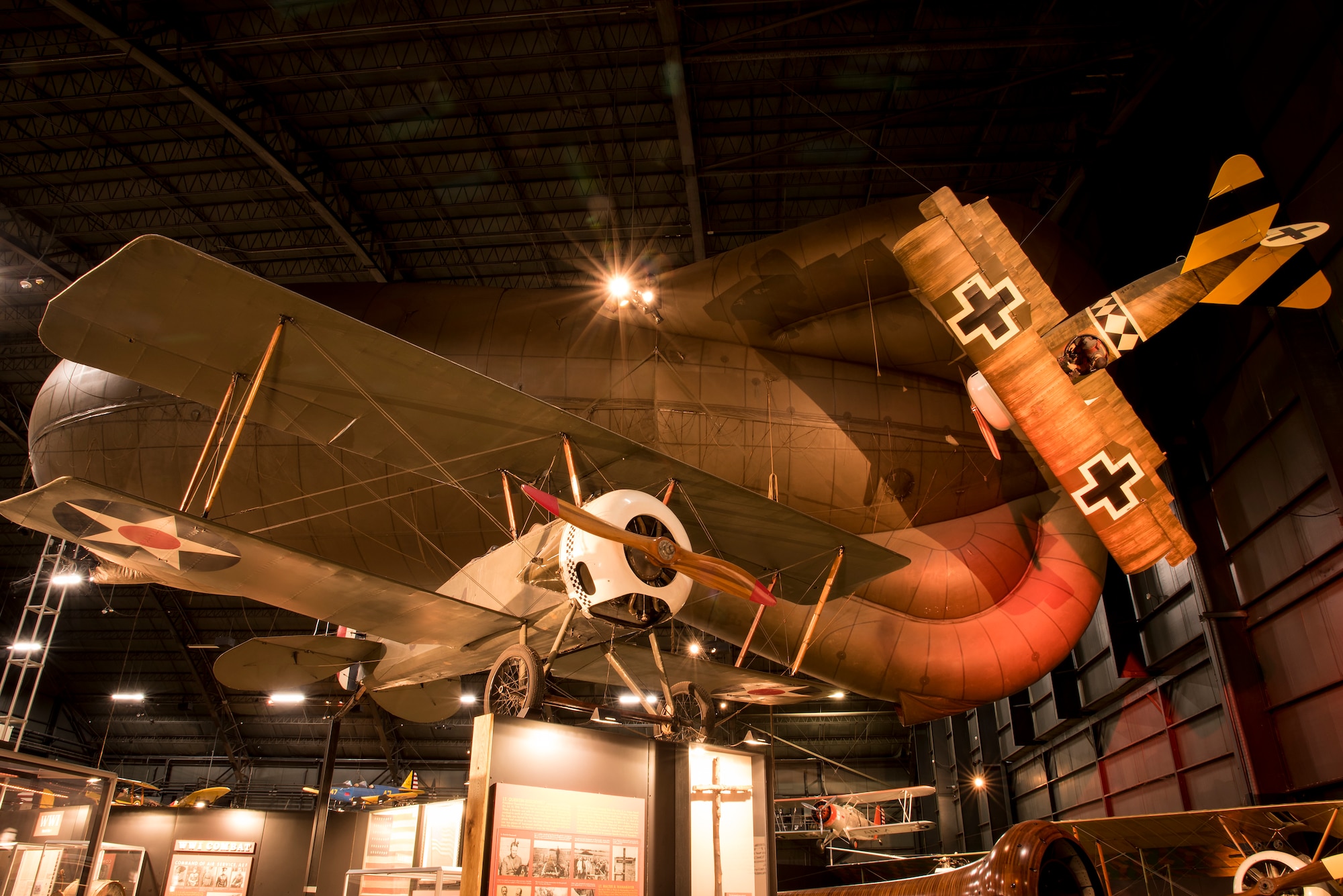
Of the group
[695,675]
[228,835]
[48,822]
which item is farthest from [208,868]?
[695,675]

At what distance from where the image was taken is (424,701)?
14523mm

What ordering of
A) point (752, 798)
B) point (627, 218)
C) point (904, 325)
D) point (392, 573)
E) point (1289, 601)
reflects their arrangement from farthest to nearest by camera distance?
point (627, 218), point (392, 573), point (904, 325), point (1289, 601), point (752, 798)

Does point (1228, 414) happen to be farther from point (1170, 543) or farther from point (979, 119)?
point (979, 119)

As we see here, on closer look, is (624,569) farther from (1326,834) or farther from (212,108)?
(212,108)

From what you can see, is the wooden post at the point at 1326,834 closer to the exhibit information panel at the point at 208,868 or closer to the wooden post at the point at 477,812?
the wooden post at the point at 477,812

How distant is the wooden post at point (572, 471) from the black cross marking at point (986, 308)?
14.8 feet

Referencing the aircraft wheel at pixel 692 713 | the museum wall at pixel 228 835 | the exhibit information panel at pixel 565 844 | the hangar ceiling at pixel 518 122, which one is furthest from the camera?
the museum wall at pixel 228 835

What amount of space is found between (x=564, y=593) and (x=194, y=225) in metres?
17.4

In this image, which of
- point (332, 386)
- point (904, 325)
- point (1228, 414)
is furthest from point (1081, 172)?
point (332, 386)

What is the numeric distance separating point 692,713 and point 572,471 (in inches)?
139

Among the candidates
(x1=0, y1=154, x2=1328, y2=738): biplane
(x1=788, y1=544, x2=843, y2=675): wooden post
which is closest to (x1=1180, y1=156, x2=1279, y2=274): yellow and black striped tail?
(x1=0, y1=154, x2=1328, y2=738): biplane

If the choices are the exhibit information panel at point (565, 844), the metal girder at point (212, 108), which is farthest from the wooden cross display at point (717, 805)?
the metal girder at point (212, 108)

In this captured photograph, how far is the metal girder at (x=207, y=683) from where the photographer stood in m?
31.7

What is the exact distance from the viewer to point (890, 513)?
1204cm
